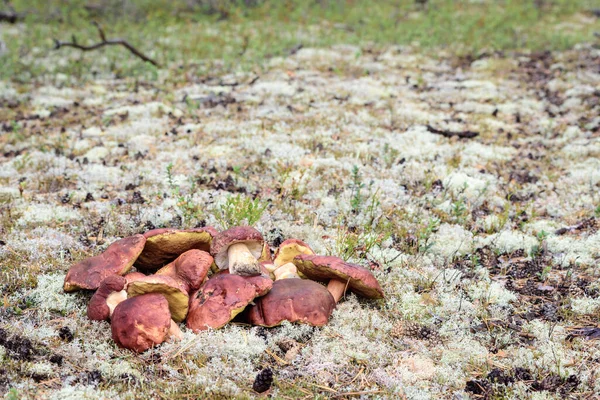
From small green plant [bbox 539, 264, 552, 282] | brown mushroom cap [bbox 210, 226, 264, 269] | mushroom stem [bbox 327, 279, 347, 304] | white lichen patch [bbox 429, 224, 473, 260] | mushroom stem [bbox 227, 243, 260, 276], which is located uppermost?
brown mushroom cap [bbox 210, 226, 264, 269]

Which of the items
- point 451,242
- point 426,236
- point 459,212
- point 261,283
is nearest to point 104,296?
point 261,283

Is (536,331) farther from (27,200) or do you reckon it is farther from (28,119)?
(28,119)

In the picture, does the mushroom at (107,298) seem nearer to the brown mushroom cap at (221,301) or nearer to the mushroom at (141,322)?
the mushroom at (141,322)

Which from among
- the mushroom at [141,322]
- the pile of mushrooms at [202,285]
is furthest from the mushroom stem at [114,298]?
the mushroom at [141,322]

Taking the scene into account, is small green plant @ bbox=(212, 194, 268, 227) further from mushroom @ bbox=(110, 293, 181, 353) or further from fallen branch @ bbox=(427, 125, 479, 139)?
fallen branch @ bbox=(427, 125, 479, 139)

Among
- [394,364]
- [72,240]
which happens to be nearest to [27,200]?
[72,240]

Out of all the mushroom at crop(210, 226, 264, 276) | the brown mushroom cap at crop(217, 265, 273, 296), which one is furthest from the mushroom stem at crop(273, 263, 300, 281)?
the brown mushroom cap at crop(217, 265, 273, 296)
